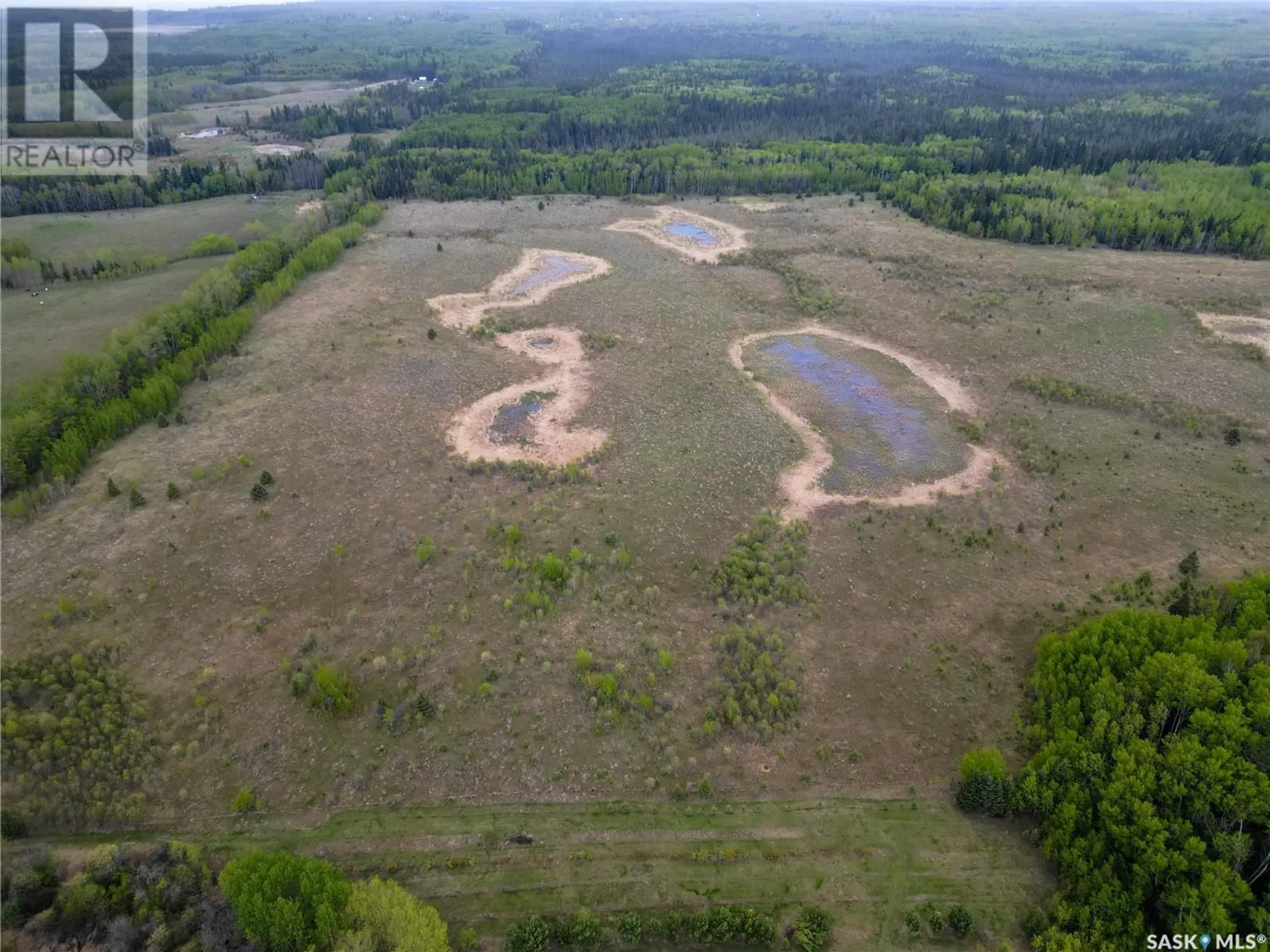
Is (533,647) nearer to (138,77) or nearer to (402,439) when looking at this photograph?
(402,439)

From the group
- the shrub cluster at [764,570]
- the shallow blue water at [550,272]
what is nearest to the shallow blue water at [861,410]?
the shrub cluster at [764,570]

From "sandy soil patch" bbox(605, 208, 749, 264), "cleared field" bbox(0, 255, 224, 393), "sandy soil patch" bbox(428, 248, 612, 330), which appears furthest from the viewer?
"sandy soil patch" bbox(605, 208, 749, 264)

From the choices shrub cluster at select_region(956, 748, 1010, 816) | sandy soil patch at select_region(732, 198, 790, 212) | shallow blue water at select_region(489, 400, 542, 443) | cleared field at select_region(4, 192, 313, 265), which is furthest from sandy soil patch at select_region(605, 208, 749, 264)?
shrub cluster at select_region(956, 748, 1010, 816)

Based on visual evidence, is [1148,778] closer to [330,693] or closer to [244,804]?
[330,693]

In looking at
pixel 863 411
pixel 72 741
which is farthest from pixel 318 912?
pixel 863 411

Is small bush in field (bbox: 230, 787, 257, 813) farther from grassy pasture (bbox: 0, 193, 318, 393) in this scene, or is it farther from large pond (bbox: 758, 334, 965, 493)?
grassy pasture (bbox: 0, 193, 318, 393)

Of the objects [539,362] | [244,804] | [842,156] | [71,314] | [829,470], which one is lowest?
[244,804]
